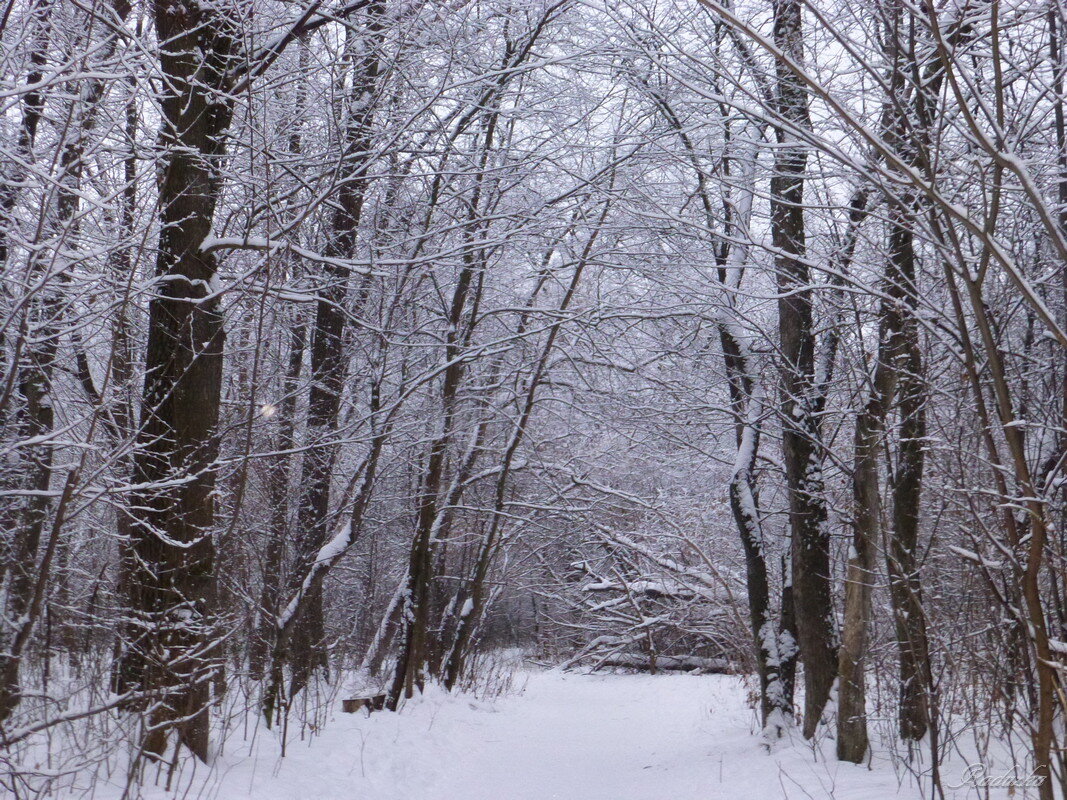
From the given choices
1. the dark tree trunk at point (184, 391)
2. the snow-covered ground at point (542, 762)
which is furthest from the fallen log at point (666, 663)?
the dark tree trunk at point (184, 391)

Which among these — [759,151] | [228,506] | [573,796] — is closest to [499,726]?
[573,796]

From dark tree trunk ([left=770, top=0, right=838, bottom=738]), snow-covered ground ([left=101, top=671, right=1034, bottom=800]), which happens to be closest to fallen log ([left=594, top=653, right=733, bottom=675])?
snow-covered ground ([left=101, top=671, right=1034, bottom=800])

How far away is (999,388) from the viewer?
1824 millimetres

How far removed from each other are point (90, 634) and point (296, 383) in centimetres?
488

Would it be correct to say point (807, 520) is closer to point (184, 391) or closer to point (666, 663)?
point (184, 391)

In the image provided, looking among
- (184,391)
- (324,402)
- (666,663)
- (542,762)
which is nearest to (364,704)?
(542,762)

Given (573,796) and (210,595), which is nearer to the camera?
(210,595)

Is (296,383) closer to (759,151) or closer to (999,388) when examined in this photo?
(759,151)

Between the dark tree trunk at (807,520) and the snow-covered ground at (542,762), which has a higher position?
the dark tree trunk at (807,520)

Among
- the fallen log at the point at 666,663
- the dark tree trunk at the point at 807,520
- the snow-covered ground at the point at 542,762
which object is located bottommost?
the fallen log at the point at 666,663

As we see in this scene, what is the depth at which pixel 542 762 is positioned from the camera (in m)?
8.47

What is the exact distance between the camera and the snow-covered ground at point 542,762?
550 centimetres

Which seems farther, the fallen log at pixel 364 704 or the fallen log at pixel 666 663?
the fallen log at pixel 666 663

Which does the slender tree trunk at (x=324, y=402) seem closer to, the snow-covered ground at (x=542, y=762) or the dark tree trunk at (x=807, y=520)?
the snow-covered ground at (x=542, y=762)
